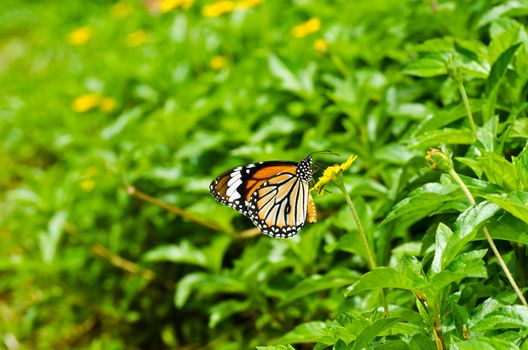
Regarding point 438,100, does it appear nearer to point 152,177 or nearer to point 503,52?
point 503,52

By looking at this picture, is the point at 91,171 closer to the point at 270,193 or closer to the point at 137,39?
the point at 270,193

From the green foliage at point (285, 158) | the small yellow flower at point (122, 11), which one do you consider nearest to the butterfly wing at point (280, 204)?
the green foliage at point (285, 158)

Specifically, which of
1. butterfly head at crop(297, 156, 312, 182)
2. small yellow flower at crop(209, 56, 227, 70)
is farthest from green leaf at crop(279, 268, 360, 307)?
small yellow flower at crop(209, 56, 227, 70)

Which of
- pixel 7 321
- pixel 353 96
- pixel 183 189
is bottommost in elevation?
pixel 7 321

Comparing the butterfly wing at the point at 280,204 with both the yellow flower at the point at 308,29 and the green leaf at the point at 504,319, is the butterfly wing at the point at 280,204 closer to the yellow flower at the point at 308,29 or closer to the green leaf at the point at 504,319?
the green leaf at the point at 504,319

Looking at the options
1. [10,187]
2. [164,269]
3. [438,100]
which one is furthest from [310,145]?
[10,187]

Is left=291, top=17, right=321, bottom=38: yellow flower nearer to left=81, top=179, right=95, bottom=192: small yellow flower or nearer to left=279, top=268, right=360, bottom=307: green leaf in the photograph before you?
left=81, top=179, right=95, bottom=192: small yellow flower
